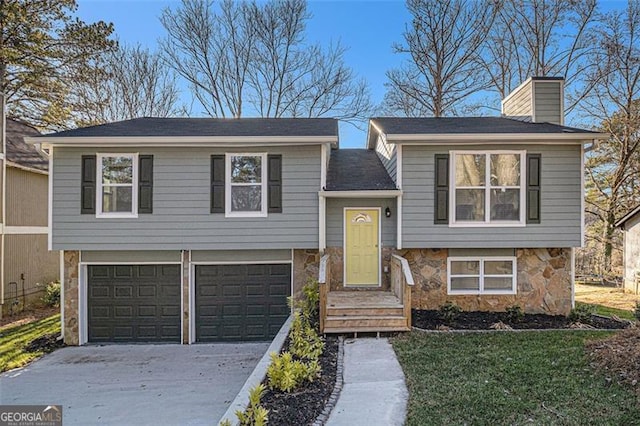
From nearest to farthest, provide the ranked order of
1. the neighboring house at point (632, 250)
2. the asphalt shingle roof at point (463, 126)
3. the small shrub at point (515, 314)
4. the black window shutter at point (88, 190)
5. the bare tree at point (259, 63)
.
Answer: the small shrub at point (515, 314), the asphalt shingle roof at point (463, 126), the black window shutter at point (88, 190), the neighboring house at point (632, 250), the bare tree at point (259, 63)

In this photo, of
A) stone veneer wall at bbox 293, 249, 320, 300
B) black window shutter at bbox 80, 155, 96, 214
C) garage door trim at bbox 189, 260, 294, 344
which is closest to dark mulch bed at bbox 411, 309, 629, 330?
stone veneer wall at bbox 293, 249, 320, 300

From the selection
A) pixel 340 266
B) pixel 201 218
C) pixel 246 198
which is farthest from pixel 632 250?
pixel 201 218

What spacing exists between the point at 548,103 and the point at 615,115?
1077 cm

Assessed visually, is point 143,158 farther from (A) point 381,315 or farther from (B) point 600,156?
(B) point 600,156

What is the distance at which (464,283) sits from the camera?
904 centimetres

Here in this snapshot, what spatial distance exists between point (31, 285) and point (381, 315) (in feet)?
38.4

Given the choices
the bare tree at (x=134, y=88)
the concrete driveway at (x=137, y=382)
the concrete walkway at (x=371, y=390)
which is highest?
the bare tree at (x=134, y=88)

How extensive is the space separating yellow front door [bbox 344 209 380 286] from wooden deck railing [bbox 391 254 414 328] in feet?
1.74

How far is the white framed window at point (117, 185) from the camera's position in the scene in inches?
345

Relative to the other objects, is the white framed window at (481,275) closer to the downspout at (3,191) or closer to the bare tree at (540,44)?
the downspout at (3,191)

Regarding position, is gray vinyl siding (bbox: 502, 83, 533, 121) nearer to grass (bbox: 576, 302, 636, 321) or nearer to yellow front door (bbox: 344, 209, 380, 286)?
yellow front door (bbox: 344, 209, 380, 286)

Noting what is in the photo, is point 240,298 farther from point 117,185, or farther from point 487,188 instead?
point 487,188

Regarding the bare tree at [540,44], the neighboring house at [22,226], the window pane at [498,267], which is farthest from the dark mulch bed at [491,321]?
the bare tree at [540,44]

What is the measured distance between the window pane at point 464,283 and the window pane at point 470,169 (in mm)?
2259
